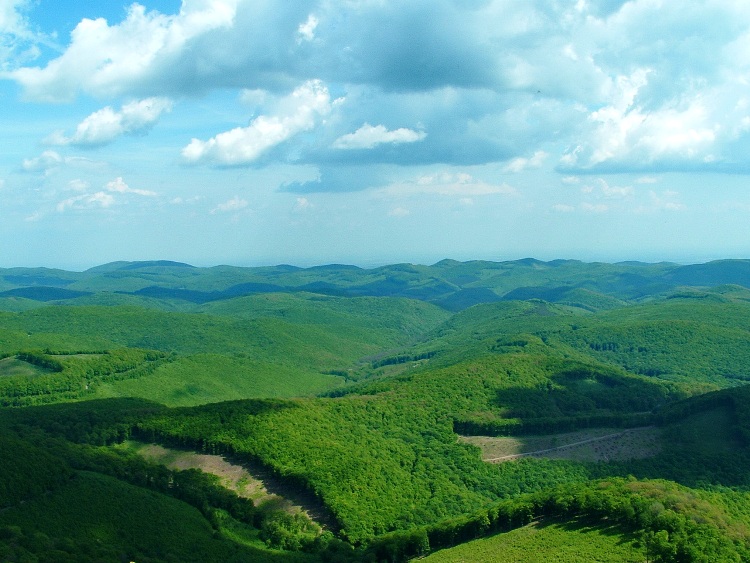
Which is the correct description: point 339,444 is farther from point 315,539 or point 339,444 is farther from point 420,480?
point 315,539

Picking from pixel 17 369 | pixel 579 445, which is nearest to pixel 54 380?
pixel 17 369

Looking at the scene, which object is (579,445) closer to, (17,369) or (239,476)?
(239,476)

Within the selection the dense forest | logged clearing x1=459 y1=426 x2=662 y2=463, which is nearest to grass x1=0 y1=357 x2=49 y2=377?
the dense forest

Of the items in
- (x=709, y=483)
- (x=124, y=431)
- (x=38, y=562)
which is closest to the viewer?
(x=38, y=562)

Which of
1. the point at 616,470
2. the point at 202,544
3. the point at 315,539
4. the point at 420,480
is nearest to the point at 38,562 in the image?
the point at 202,544

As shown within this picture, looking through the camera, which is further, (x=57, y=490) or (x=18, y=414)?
(x=18, y=414)

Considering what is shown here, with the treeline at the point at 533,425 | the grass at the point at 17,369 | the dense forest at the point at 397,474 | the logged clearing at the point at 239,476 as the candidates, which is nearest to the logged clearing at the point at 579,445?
the dense forest at the point at 397,474

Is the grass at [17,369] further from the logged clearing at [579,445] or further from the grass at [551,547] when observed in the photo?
the grass at [551,547]

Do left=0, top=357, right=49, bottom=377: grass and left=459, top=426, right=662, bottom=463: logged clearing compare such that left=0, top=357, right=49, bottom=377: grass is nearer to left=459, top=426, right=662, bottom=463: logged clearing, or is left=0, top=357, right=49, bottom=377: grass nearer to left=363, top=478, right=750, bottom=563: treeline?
left=459, top=426, right=662, bottom=463: logged clearing
